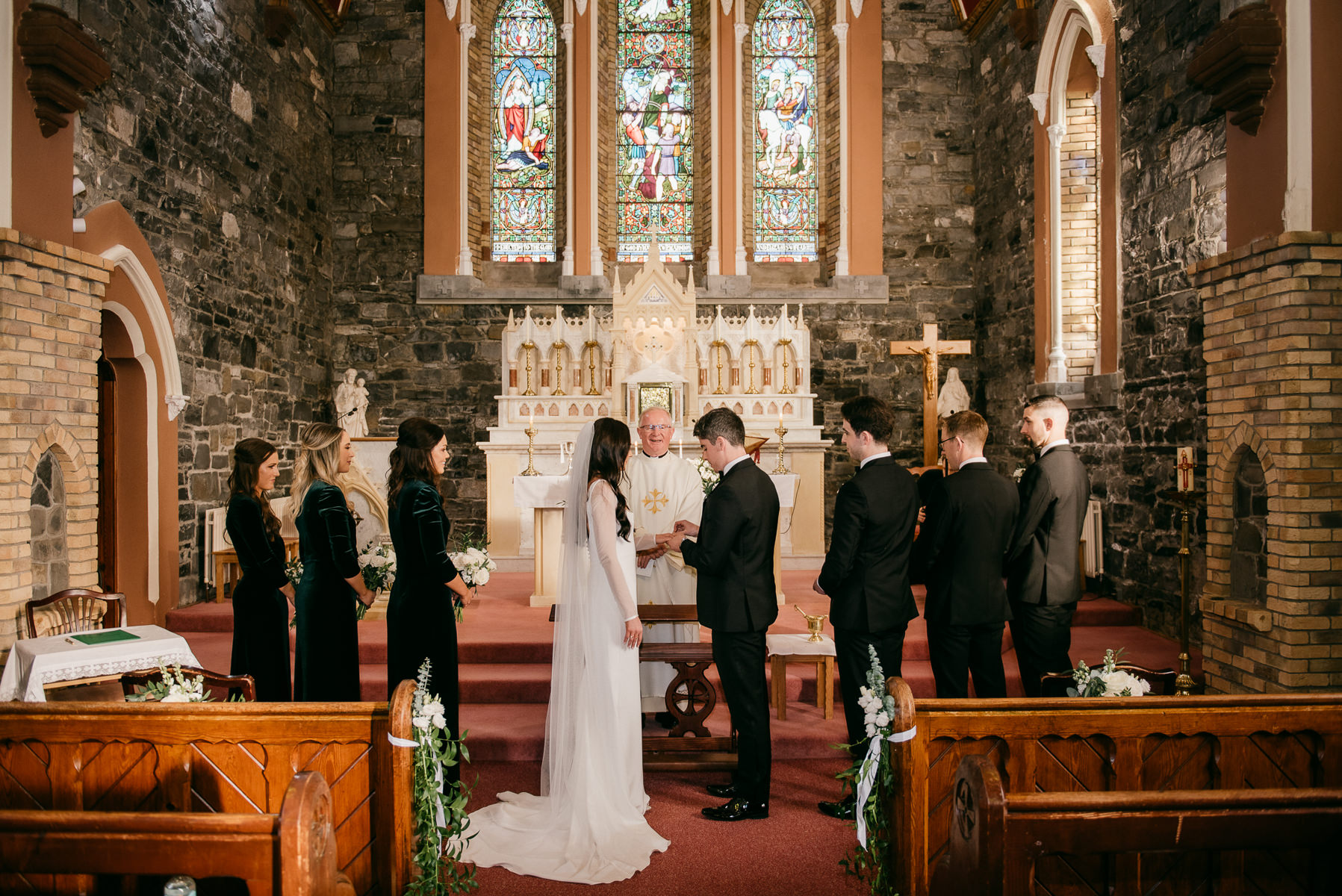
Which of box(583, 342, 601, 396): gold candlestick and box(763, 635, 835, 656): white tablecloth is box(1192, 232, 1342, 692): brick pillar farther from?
box(583, 342, 601, 396): gold candlestick

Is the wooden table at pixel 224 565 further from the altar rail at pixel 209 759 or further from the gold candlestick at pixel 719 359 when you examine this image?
the altar rail at pixel 209 759

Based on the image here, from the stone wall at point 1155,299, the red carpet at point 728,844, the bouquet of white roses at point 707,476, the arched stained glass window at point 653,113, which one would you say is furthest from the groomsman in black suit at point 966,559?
the arched stained glass window at point 653,113

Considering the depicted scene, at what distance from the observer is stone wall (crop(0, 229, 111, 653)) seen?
435 cm

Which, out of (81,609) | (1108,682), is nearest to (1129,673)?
(1108,682)

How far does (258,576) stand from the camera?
383 centimetres

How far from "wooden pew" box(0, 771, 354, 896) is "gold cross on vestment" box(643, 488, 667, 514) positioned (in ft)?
11.5

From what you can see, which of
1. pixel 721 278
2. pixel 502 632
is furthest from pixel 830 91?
pixel 502 632

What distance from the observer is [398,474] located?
141 inches

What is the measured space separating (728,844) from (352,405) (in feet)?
23.4

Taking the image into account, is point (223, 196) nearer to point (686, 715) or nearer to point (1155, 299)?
point (686, 715)

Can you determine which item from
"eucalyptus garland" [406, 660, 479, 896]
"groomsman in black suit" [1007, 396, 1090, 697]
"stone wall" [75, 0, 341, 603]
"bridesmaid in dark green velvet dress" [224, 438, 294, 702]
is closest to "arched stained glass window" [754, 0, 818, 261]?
"stone wall" [75, 0, 341, 603]

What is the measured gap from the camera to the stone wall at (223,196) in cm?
604

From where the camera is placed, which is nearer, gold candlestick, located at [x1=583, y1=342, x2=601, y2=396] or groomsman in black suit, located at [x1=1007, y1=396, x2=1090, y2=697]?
groomsman in black suit, located at [x1=1007, y1=396, x2=1090, y2=697]

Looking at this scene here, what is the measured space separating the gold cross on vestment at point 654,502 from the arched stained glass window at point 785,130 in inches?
238
